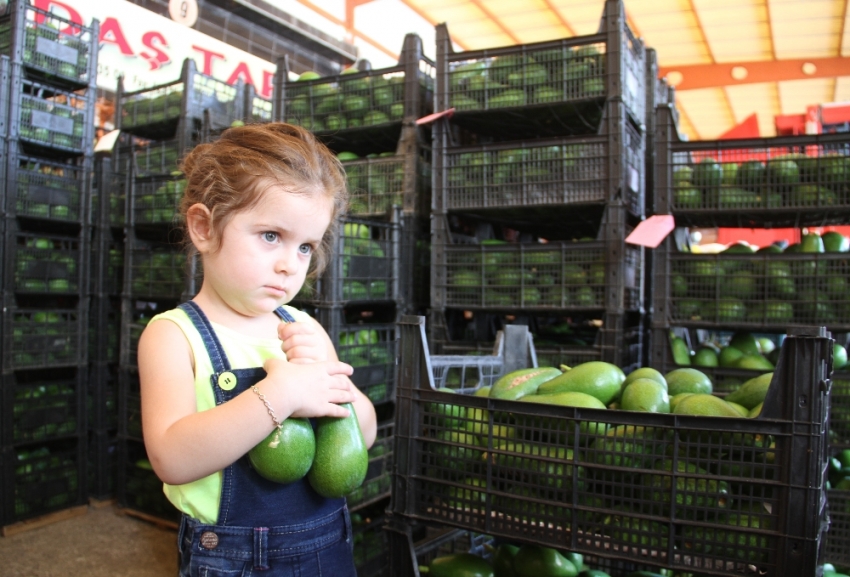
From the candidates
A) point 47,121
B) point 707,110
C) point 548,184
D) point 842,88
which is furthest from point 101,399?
point 842,88

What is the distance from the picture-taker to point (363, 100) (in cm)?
392

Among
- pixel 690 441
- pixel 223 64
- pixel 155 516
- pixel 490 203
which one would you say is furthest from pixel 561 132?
pixel 223 64

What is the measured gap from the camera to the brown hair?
1.12 metres

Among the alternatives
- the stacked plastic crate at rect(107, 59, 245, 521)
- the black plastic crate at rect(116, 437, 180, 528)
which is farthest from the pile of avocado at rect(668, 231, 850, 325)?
the black plastic crate at rect(116, 437, 180, 528)

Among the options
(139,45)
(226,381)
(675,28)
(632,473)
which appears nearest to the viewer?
(226,381)

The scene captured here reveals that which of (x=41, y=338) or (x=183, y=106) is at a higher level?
(x=183, y=106)

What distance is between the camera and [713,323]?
9.77 feet

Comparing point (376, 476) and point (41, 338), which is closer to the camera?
point (376, 476)

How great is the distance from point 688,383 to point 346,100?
2.94m

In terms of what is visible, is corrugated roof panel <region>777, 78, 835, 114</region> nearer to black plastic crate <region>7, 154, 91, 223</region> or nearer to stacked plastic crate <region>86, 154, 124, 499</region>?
stacked plastic crate <region>86, 154, 124, 499</region>

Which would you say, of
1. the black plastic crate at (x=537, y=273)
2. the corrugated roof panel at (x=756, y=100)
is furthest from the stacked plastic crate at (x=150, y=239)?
the corrugated roof panel at (x=756, y=100)

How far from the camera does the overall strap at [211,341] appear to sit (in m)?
1.15

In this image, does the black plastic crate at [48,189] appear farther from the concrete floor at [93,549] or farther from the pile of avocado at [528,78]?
the pile of avocado at [528,78]

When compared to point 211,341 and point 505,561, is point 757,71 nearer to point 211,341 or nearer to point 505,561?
point 505,561
